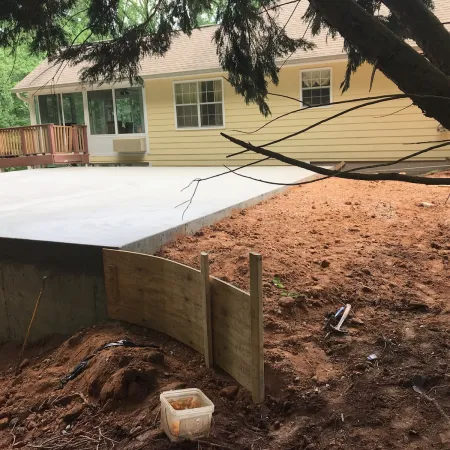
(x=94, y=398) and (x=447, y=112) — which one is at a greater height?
(x=447, y=112)

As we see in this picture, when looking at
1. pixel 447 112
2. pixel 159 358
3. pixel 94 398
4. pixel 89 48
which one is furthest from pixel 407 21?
pixel 89 48

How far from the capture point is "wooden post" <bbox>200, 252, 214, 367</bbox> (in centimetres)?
282

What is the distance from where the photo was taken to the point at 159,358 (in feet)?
9.91

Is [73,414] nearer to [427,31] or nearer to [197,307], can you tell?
[197,307]

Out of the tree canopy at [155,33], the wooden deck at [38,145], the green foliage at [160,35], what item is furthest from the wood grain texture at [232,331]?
the wooden deck at [38,145]

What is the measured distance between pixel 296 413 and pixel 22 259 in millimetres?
3062

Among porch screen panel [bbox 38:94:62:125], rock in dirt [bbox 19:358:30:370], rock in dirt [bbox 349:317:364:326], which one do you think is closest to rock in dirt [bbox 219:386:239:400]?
rock in dirt [bbox 349:317:364:326]

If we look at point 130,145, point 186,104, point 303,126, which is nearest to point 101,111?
point 130,145

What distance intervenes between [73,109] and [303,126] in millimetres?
8257

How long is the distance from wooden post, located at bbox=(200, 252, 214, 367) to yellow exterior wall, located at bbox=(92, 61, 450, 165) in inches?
330

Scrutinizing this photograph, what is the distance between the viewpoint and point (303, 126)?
37.4ft

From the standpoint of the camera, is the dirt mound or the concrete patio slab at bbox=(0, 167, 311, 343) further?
the concrete patio slab at bbox=(0, 167, 311, 343)

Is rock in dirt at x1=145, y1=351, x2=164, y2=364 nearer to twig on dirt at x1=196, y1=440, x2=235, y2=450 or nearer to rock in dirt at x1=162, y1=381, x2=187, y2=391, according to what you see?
rock in dirt at x1=162, y1=381, x2=187, y2=391

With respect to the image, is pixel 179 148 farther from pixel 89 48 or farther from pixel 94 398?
pixel 94 398
